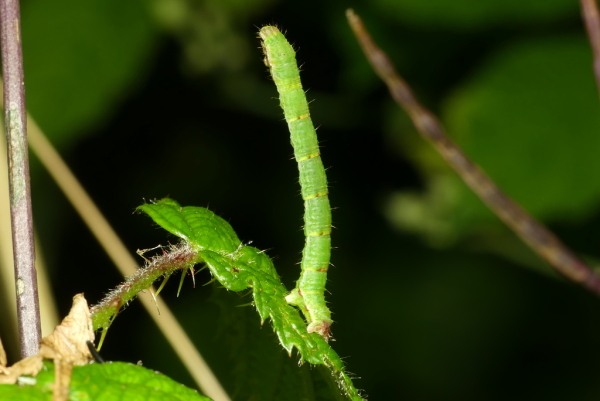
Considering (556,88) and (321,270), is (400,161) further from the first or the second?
(321,270)

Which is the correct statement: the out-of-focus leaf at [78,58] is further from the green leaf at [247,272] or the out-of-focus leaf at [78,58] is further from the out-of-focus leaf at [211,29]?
the green leaf at [247,272]

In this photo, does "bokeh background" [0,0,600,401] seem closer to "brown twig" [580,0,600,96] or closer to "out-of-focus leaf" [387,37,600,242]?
"out-of-focus leaf" [387,37,600,242]

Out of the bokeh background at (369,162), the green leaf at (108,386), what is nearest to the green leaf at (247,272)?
the green leaf at (108,386)

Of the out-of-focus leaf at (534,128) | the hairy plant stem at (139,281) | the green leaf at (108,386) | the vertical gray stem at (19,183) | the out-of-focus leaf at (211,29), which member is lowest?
the out-of-focus leaf at (534,128)

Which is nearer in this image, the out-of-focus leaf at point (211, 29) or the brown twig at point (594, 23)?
the brown twig at point (594, 23)

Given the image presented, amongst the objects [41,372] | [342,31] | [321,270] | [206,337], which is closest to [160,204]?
[321,270]

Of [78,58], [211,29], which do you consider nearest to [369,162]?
[211,29]
